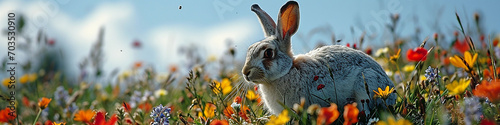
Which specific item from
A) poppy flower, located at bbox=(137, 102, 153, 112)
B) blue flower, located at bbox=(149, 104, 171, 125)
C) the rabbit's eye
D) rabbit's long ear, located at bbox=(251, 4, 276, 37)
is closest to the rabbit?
the rabbit's eye

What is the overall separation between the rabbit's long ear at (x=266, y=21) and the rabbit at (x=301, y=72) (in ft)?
0.53

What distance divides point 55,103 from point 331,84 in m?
3.86

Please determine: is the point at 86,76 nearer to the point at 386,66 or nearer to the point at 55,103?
the point at 55,103

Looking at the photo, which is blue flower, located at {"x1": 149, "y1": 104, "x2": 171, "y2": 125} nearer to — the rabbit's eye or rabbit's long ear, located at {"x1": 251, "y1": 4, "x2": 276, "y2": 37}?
the rabbit's eye

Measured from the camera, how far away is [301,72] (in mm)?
3764

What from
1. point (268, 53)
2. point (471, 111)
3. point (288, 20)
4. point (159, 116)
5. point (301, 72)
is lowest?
point (471, 111)

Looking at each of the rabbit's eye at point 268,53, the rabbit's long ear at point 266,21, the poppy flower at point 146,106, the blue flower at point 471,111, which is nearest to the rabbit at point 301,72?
the rabbit's eye at point 268,53

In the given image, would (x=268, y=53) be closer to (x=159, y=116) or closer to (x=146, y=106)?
(x=159, y=116)

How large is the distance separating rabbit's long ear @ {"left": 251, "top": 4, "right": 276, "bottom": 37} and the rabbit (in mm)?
161

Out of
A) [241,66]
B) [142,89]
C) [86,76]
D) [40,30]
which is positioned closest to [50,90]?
[86,76]

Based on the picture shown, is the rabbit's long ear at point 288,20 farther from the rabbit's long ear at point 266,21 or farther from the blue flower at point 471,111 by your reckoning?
the blue flower at point 471,111

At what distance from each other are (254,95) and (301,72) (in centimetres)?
56

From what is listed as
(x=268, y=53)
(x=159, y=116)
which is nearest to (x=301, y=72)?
(x=268, y=53)

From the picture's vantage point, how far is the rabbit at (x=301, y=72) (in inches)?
143
